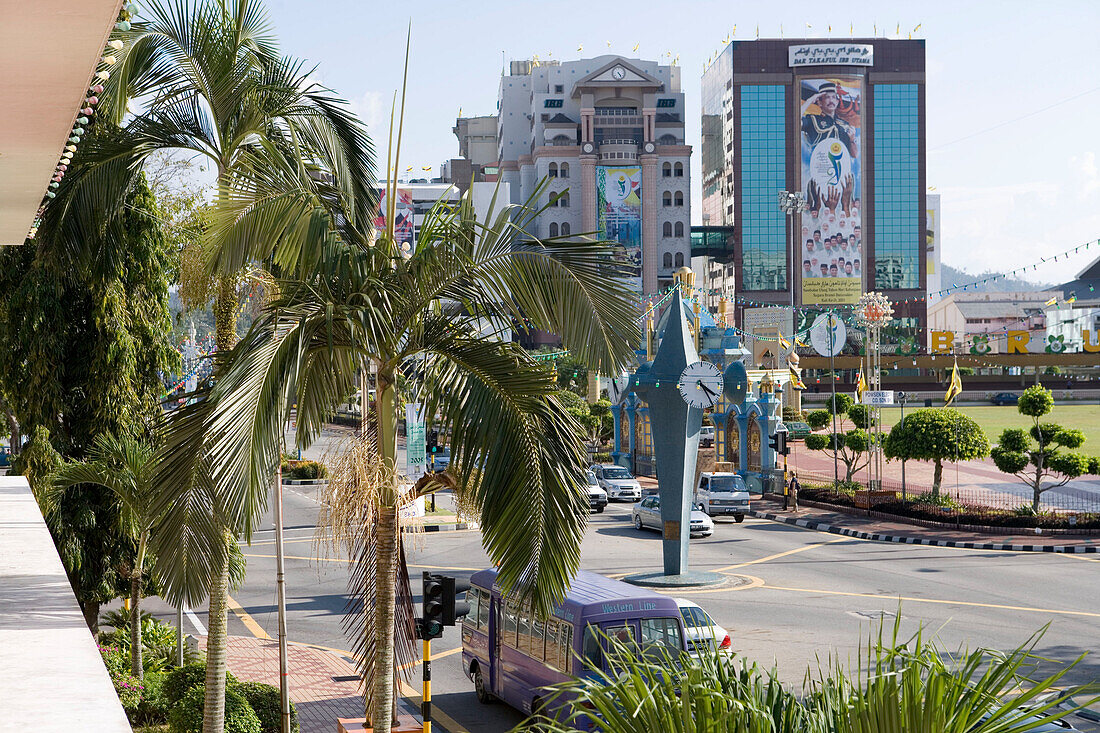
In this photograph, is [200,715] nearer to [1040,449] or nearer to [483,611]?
[483,611]

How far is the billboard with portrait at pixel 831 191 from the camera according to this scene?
4897 inches

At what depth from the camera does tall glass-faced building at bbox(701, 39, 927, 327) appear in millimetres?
124562

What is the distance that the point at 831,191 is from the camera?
125 metres

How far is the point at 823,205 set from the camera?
409ft

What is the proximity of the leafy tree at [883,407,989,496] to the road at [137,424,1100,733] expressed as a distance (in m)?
4.15

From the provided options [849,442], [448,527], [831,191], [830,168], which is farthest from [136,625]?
[830,168]

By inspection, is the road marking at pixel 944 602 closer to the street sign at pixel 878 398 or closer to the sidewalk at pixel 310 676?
the sidewalk at pixel 310 676

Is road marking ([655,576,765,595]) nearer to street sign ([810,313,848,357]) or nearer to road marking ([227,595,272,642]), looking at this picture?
road marking ([227,595,272,642])

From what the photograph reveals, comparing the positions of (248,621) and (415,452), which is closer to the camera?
(248,621)

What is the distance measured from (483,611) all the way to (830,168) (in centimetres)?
11656

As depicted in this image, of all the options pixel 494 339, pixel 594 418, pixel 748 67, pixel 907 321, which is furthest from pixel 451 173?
pixel 494 339

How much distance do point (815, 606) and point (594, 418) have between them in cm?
3622

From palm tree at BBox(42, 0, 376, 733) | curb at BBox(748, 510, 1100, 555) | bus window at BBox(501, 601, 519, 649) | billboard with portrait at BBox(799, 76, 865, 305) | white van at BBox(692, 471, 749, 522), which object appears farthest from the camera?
billboard with portrait at BBox(799, 76, 865, 305)

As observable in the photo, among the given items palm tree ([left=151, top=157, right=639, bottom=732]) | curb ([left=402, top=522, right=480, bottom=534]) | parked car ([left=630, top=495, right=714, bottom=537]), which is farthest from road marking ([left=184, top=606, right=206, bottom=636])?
parked car ([left=630, top=495, right=714, bottom=537])
